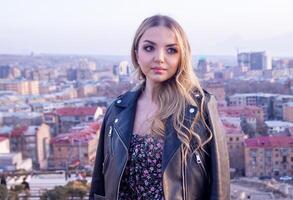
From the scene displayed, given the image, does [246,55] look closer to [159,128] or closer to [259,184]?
[259,184]

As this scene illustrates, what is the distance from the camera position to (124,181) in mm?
787

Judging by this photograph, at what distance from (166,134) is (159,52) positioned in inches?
4.8

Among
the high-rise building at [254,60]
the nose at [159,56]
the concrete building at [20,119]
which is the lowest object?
the concrete building at [20,119]

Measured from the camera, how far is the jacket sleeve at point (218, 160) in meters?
0.75

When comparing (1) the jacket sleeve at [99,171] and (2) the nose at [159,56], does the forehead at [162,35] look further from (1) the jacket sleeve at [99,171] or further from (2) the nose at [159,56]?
(1) the jacket sleeve at [99,171]

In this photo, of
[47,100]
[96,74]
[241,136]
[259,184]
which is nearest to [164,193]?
[259,184]

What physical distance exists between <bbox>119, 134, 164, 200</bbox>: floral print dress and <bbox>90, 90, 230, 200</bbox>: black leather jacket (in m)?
0.01

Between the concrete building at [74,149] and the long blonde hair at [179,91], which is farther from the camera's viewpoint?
the concrete building at [74,149]

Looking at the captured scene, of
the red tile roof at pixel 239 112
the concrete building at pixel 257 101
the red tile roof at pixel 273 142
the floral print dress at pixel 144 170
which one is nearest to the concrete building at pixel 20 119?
the red tile roof at pixel 239 112

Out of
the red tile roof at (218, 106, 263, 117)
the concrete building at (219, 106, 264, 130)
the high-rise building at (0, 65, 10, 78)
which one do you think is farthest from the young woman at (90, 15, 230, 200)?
the high-rise building at (0, 65, 10, 78)

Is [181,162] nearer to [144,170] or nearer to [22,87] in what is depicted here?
[144,170]

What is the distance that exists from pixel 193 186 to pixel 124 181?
0.35 feet

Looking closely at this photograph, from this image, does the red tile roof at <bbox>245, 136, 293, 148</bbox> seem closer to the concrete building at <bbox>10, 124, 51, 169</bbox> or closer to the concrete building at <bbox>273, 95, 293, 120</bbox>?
the concrete building at <bbox>10, 124, 51, 169</bbox>

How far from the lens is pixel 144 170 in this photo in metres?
0.77
